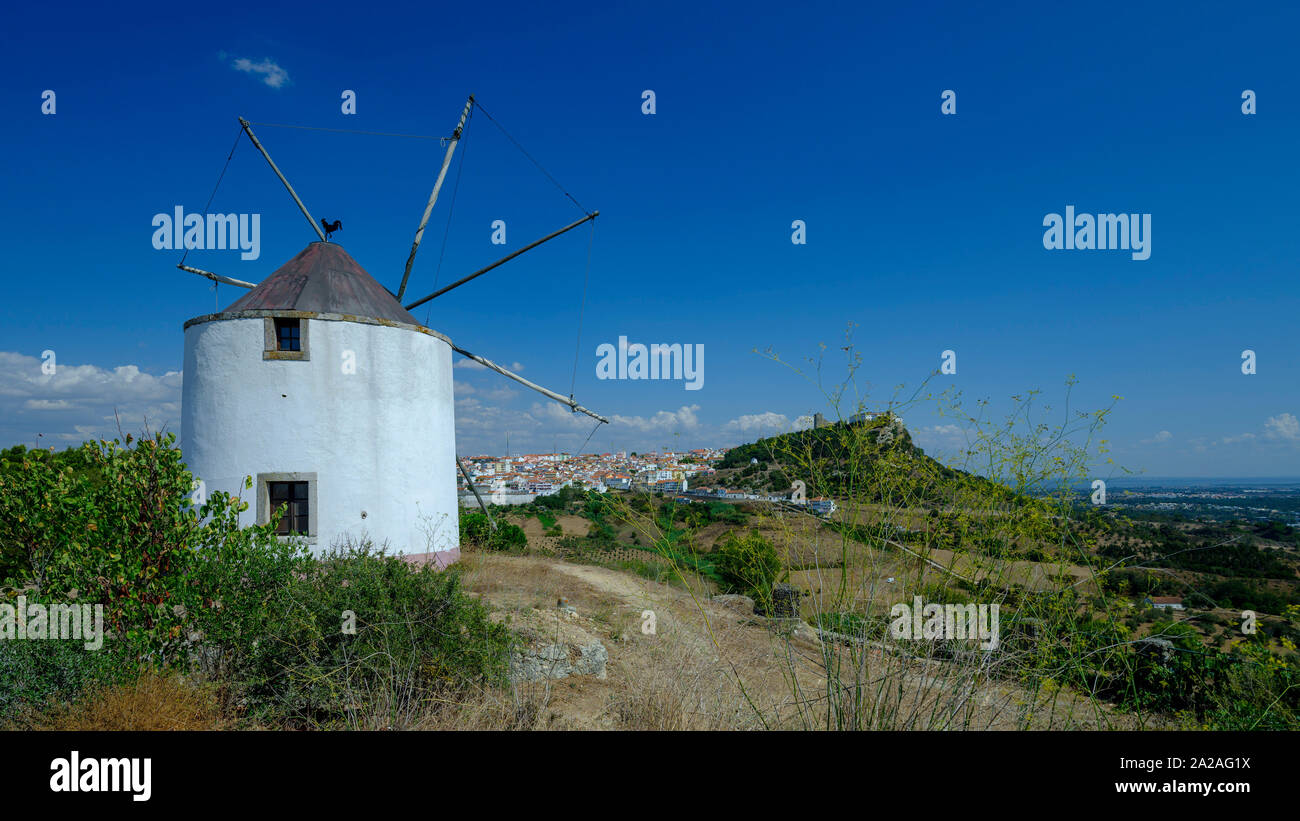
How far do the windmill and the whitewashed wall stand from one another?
2cm

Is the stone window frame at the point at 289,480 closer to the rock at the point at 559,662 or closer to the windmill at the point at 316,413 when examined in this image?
the windmill at the point at 316,413

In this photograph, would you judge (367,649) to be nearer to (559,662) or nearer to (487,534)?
(559,662)

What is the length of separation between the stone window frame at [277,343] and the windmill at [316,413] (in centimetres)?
2

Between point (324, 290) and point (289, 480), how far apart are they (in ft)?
12.5

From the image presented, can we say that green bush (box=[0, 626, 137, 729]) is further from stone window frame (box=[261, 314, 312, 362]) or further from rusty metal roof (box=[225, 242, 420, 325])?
rusty metal roof (box=[225, 242, 420, 325])

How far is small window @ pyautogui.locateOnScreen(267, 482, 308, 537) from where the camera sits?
10195mm

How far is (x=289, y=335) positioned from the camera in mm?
10547

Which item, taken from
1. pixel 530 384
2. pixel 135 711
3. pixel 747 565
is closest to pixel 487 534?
pixel 530 384

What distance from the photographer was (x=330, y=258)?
12.5 m

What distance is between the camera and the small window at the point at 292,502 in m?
10.2

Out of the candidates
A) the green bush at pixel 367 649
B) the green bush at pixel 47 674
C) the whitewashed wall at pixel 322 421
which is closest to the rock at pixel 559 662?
the green bush at pixel 367 649

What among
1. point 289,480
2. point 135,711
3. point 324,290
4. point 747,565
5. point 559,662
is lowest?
point 559,662
